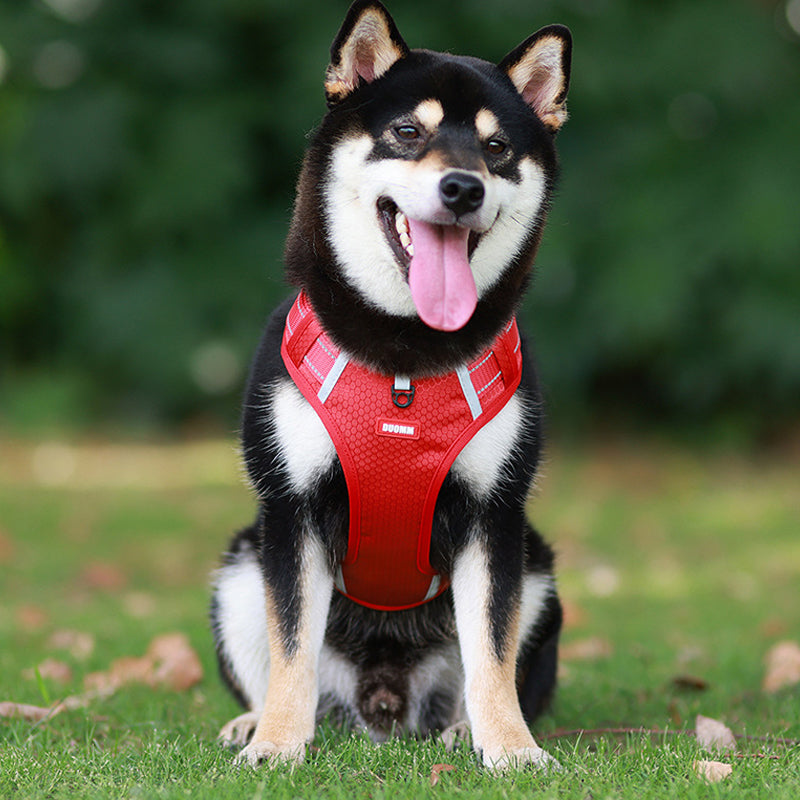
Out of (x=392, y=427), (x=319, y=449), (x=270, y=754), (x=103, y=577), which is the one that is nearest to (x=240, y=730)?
(x=270, y=754)

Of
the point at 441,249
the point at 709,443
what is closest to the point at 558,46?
the point at 441,249

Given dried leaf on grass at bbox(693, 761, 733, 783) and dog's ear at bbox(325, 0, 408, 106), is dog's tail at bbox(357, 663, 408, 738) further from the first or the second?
dog's ear at bbox(325, 0, 408, 106)

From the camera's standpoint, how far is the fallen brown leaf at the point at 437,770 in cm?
261

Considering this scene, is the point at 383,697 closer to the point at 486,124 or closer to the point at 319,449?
the point at 319,449

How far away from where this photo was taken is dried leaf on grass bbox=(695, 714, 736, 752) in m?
2.97

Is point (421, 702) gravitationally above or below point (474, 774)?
below

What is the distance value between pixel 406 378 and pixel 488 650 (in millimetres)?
757

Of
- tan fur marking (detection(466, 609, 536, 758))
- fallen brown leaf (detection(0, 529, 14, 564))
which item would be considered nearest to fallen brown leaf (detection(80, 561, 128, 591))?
fallen brown leaf (detection(0, 529, 14, 564))

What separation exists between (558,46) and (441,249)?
2.41 feet

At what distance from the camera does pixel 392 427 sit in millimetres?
2836

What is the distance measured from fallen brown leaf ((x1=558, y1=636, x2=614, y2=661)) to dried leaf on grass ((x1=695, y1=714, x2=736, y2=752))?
133 centimetres

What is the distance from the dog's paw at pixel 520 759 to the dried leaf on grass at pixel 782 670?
1.49 meters

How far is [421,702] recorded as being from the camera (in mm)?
3316

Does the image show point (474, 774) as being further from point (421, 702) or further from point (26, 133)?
point (26, 133)
